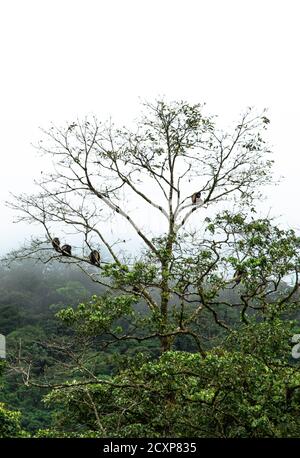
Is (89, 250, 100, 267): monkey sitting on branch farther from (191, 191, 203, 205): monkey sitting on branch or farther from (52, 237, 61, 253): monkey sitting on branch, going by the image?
(191, 191, 203, 205): monkey sitting on branch

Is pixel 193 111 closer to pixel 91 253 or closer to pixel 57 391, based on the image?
pixel 91 253

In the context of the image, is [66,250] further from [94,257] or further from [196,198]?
[196,198]

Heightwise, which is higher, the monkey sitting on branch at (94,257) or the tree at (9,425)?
the monkey sitting on branch at (94,257)

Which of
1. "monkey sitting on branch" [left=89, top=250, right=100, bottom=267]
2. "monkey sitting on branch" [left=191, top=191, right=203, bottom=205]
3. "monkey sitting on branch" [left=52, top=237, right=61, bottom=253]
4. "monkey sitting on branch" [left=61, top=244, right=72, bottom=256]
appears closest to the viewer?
"monkey sitting on branch" [left=89, top=250, right=100, bottom=267]

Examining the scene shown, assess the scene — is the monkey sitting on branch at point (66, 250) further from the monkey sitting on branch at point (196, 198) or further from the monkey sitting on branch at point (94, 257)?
the monkey sitting on branch at point (196, 198)

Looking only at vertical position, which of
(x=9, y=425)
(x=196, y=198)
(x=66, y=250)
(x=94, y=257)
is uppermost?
(x=196, y=198)

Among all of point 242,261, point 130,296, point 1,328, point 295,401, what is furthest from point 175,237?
point 1,328

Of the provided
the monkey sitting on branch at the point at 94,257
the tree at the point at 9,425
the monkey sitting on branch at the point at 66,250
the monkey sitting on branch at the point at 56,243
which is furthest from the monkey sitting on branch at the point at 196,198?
the tree at the point at 9,425

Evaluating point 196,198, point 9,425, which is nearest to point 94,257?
point 196,198

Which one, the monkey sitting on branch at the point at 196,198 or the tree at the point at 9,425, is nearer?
the tree at the point at 9,425

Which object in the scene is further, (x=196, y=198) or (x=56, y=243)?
(x=196, y=198)

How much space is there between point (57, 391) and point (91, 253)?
239cm

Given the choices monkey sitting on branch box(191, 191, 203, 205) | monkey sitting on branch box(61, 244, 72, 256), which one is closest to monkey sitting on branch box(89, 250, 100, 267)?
monkey sitting on branch box(61, 244, 72, 256)
